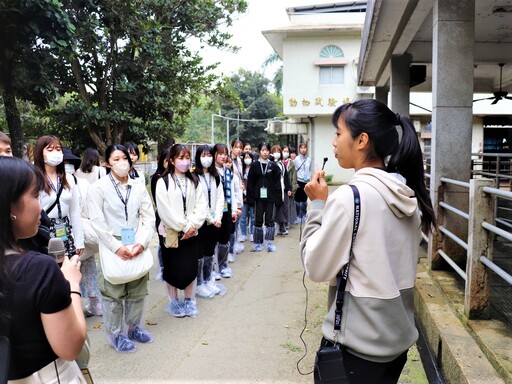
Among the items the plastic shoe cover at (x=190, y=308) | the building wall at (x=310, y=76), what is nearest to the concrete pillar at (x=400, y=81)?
the plastic shoe cover at (x=190, y=308)

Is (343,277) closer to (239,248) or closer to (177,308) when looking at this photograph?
(177,308)

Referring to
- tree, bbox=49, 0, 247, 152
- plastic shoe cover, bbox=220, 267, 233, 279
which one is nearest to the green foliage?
tree, bbox=49, 0, 247, 152

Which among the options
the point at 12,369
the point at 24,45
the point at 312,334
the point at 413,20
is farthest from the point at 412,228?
the point at 24,45

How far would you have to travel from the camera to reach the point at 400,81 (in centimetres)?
786

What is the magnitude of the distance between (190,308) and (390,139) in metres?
3.63

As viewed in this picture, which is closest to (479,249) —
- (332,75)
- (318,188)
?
(318,188)

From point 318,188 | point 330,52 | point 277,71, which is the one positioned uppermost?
point 277,71

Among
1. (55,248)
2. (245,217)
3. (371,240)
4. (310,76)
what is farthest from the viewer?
(310,76)

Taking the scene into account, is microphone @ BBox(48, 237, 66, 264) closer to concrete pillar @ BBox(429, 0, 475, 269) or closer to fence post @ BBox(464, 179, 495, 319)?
fence post @ BBox(464, 179, 495, 319)

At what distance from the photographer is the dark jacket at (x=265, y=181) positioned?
835 cm

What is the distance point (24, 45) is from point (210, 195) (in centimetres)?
381

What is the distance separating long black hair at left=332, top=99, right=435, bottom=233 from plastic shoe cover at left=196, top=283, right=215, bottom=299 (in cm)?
394

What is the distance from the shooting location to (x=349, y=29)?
2045 cm

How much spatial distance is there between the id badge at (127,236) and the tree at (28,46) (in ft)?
12.9
